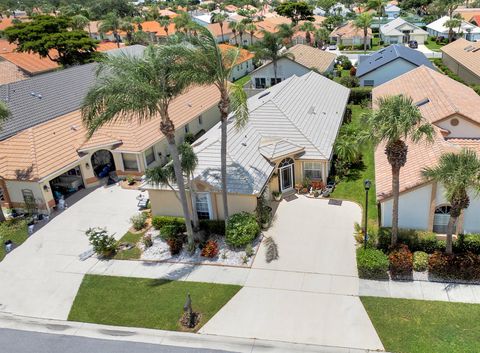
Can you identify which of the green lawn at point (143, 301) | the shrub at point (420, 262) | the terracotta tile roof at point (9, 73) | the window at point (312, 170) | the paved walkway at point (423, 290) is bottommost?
the paved walkway at point (423, 290)

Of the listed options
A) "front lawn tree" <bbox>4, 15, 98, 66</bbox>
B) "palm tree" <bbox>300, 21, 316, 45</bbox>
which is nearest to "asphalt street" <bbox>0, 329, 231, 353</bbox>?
"front lawn tree" <bbox>4, 15, 98, 66</bbox>

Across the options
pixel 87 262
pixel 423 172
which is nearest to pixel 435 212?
pixel 423 172

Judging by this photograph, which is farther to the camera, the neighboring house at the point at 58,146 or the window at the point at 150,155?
the window at the point at 150,155

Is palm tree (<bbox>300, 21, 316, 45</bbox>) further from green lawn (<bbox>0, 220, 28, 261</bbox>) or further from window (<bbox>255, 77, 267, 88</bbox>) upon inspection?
green lawn (<bbox>0, 220, 28, 261</bbox>)

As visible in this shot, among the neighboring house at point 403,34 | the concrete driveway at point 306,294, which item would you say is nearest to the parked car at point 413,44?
the neighboring house at point 403,34

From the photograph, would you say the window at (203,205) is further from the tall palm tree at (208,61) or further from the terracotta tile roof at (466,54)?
the terracotta tile roof at (466,54)

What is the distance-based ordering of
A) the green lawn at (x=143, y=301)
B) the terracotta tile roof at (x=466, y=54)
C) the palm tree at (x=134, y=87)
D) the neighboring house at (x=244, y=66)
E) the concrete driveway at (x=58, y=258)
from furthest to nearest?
the neighboring house at (x=244, y=66)
the terracotta tile roof at (x=466, y=54)
the concrete driveway at (x=58, y=258)
the green lawn at (x=143, y=301)
the palm tree at (x=134, y=87)

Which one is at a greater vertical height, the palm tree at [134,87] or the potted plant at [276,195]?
the palm tree at [134,87]
